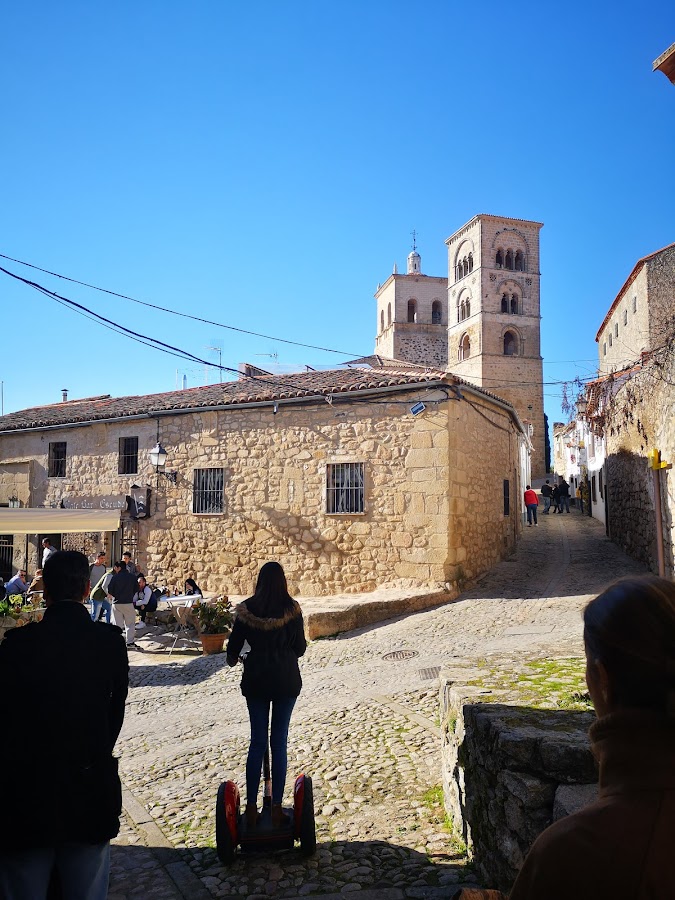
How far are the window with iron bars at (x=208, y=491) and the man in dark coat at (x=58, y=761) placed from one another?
12037 mm

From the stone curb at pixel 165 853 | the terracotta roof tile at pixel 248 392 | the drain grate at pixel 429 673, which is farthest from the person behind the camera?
the terracotta roof tile at pixel 248 392

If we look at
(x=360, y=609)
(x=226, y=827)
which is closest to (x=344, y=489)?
(x=360, y=609)

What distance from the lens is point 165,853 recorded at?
376 centimetres

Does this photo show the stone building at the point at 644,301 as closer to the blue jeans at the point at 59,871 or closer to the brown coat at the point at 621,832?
the blue jeans at the point at 59,871

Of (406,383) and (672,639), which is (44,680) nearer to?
(672,639)

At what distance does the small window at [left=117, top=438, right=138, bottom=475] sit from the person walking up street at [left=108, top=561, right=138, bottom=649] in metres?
5.42

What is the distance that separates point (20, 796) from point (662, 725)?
2.01 m

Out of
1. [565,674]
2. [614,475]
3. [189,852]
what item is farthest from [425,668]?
[614,475]

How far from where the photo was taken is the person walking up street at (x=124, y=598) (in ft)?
36.0

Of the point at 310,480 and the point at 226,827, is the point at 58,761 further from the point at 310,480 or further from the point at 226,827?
the point at 310,480

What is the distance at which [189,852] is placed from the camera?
12.3ft

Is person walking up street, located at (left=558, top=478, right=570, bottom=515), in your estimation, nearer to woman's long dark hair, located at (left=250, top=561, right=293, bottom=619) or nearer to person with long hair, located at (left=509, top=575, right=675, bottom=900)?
woman's long dark hair, located at (left=250, top=561, right=293, bottom=619)

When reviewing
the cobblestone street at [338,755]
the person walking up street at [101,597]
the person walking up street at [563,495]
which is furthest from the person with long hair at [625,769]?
the person walking up street at [563,495]

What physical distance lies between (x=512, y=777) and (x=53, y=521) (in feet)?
40.2
